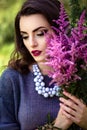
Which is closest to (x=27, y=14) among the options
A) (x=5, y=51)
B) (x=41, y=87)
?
(x=41, y=87)

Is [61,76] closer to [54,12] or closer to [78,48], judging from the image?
[78,48]

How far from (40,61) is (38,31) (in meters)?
0.17

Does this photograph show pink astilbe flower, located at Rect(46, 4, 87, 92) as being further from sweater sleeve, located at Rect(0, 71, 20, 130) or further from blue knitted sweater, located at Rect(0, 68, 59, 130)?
sweater sleeve, located at Rect(0, 71, 20, 130)

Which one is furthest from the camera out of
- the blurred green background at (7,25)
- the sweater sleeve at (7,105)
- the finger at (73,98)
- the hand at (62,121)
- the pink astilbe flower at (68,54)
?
the blurred green background at (7,25)

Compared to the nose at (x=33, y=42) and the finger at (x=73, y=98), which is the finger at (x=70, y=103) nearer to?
the finger at (x=73, y=98)

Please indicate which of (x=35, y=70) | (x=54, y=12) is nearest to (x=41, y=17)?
(x=54, y=12)

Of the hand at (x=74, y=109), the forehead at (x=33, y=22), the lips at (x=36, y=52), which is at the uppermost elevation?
the forehead at (x=33, y=22)

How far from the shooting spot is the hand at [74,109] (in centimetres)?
338

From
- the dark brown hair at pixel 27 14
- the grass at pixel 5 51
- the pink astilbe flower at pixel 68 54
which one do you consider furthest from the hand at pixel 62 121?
the grass at pixel 5 51

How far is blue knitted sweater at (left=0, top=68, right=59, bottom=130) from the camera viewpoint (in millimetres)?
3662

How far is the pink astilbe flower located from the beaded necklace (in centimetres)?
42

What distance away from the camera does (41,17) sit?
142 inches

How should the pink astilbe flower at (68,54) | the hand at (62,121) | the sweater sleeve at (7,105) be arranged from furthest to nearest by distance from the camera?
the sweater sleeve at (7,105) → the hand at (62,121) → the pink astilbe flower at (68,54)

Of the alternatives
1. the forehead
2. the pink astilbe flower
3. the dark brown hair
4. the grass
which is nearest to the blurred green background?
the grass
